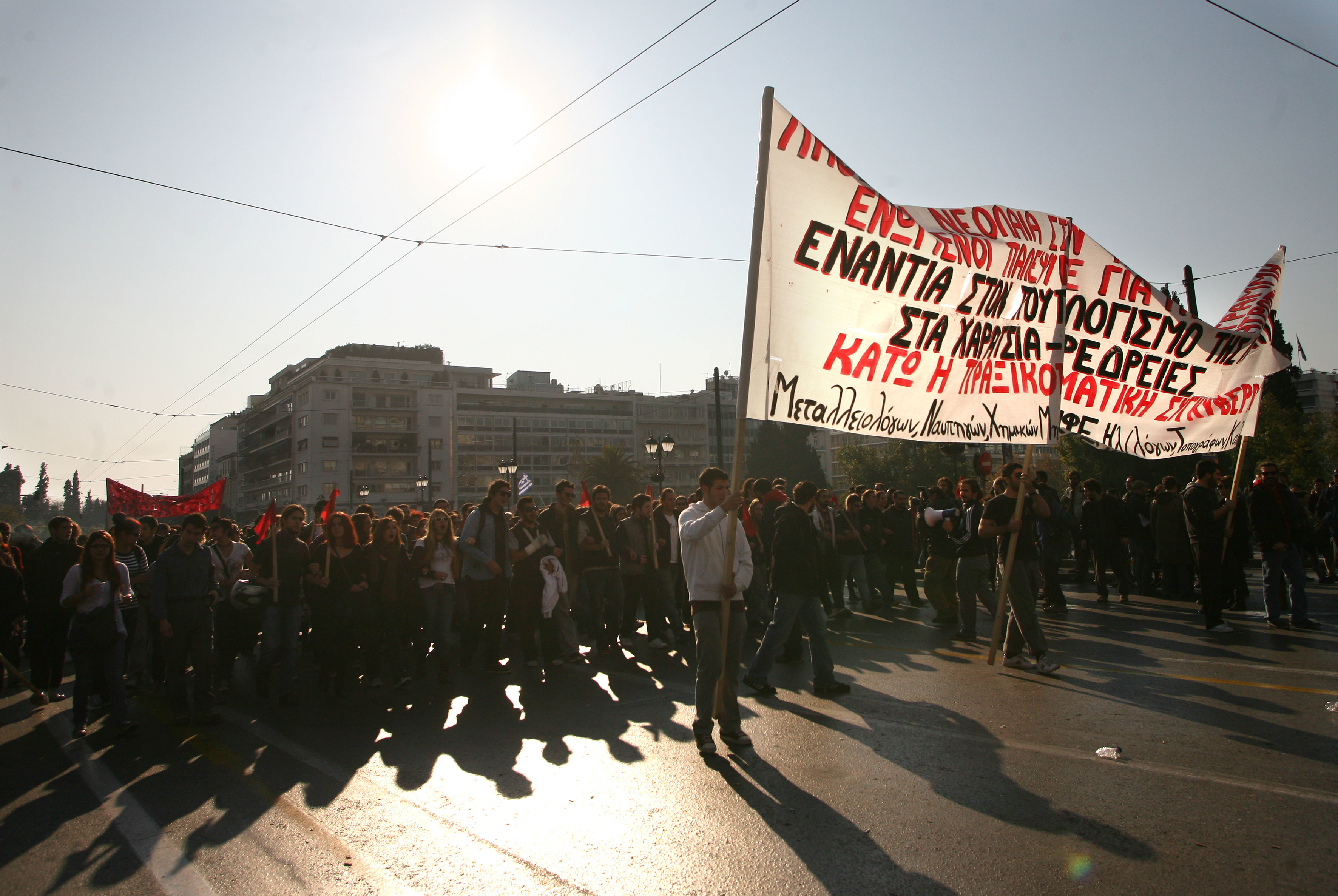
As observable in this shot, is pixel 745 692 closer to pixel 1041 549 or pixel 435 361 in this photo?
pixel 1041 549

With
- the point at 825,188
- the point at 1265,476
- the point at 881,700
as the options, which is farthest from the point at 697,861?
the point at 1265,476

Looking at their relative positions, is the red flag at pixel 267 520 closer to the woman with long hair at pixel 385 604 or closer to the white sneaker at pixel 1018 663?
the woman with long hair at pixel 385 604

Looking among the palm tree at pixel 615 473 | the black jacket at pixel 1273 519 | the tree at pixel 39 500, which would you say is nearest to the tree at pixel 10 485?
the tree at pixel 39 500

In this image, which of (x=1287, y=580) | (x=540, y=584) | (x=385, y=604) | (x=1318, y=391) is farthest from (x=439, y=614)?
(x=1318, y=391)

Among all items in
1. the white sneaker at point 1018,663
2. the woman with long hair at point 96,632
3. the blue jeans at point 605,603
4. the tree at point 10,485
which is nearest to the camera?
the woman with long hair at point 96,632

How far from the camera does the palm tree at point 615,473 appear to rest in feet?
235

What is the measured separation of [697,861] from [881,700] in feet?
11.6

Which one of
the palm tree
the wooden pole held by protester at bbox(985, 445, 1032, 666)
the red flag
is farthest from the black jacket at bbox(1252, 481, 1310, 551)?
the palm tree

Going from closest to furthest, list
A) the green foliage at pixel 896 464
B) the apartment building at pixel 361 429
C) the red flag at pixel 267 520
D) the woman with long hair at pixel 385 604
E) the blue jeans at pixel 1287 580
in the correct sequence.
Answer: the woman with long hair at pixel 385 604 < the blue jeans at pixel 1287 580 < the red flag at pixel 267 520 < the green foliage at pixel 896 464 < the apartment building at pixel 361 429

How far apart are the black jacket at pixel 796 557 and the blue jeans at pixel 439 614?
12.3 ft

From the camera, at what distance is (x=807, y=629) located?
751 cm

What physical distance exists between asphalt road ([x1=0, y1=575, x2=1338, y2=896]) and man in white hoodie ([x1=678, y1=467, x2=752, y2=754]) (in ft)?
0.82

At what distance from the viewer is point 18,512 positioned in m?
94.4

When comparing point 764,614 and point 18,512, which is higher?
point 764,614
